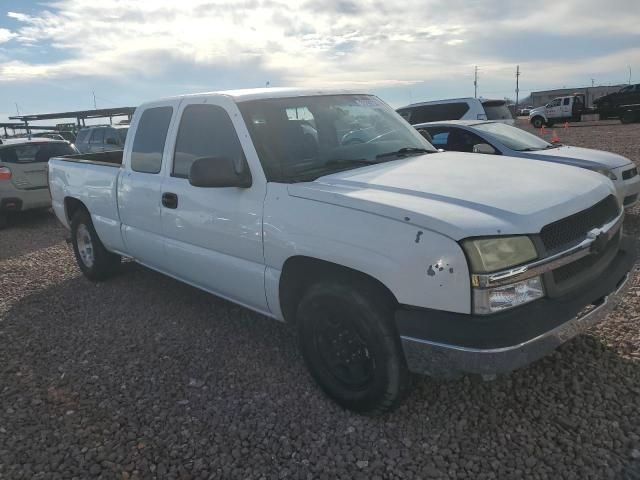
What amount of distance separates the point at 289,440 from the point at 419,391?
0.91 meters

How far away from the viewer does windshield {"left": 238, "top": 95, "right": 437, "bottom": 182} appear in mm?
3438

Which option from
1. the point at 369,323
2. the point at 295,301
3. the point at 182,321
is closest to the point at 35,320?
the point at 182,321

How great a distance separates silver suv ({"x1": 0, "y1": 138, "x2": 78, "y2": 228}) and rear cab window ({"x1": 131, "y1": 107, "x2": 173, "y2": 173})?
19.0 feet

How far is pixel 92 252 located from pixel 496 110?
894cm

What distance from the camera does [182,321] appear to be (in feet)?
15.5

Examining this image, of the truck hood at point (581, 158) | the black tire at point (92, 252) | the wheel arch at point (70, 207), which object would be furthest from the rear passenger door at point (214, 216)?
the truck hood at point (581, 158)

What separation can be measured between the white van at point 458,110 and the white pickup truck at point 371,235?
7184 millimetres

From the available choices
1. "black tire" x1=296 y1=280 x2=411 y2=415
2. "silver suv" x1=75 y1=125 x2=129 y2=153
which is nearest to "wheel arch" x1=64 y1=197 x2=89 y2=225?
"black tire" x1=296 y1=280 x2=411 y2=415

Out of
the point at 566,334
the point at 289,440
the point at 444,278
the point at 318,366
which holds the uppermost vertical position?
the point at 444,278

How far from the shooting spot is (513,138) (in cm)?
771

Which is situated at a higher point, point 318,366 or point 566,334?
point 566,334

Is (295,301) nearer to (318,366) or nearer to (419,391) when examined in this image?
(318,366)

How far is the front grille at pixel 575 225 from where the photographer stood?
261cm

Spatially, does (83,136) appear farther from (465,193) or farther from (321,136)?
(465,193)
